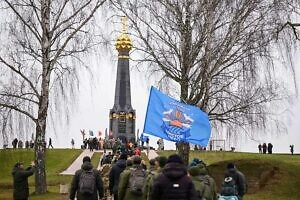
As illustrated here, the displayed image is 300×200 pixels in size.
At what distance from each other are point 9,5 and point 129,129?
38.7 m

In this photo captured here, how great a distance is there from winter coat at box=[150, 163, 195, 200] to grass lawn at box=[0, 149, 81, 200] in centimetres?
1507

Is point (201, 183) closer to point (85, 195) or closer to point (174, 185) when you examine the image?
point (174, 185)

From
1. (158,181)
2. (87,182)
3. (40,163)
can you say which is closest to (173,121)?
(87,182)

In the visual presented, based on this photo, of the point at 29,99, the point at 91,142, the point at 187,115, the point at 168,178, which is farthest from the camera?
the point at 91,142

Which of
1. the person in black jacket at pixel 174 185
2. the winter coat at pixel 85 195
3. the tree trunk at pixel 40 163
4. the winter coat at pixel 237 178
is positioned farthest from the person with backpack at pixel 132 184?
the tree trunk at pixel 40 163

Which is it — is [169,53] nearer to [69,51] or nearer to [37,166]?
[69,51]

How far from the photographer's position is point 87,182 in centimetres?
1209

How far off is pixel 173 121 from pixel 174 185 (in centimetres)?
633

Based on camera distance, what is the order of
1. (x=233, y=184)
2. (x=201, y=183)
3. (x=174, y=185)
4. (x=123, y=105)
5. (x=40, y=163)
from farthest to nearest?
(x=123, y=105)
(x=40, y=163)
(x=233, y=184)
(x=201, y=183)
(x=174, y=185)

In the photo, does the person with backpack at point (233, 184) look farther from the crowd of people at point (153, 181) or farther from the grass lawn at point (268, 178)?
the grass lawn at point (268, 178)

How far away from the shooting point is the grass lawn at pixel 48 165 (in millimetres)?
28533

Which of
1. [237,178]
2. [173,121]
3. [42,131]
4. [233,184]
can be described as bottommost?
[233,184]

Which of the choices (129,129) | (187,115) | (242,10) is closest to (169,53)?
(242,10)

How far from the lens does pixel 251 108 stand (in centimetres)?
2177
